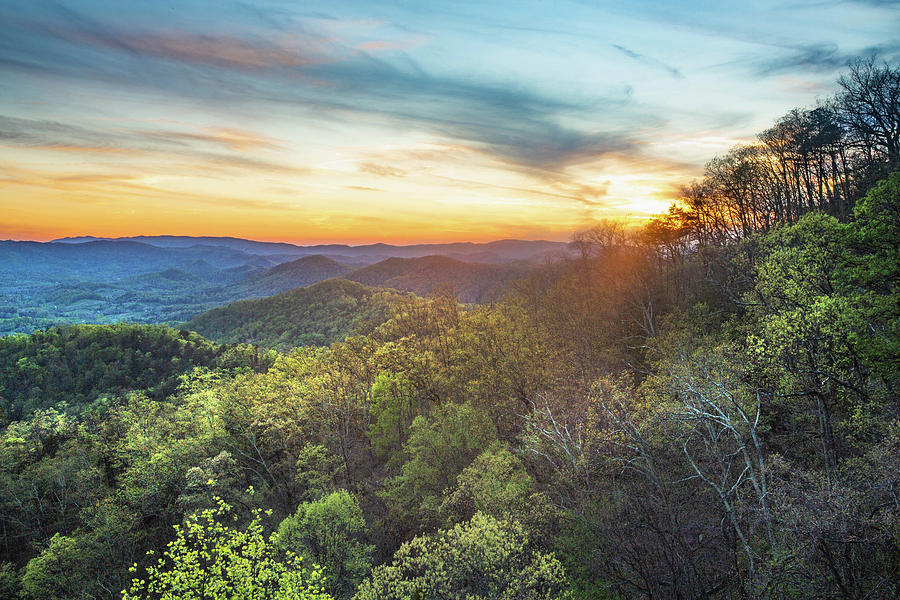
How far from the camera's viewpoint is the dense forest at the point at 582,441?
17266 millimetres

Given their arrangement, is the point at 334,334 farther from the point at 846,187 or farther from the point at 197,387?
the point at 846,187

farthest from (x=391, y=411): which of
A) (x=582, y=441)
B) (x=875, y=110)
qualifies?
(x=875, y=110)

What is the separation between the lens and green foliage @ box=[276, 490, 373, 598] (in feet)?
89.8

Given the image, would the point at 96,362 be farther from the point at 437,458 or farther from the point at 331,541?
the point at 437,458

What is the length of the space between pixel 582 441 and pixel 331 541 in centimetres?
1847

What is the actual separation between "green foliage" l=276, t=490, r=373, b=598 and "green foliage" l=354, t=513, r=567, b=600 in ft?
35.1

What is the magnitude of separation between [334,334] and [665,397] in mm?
154427

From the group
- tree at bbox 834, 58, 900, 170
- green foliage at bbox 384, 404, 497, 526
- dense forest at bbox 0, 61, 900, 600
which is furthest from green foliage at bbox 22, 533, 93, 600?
tree at bbox 834, 58, 900, 170

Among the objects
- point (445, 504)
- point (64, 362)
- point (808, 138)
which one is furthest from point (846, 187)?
point (64, 362)

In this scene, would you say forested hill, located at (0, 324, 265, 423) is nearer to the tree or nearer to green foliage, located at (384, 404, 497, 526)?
green foliage, located at (384, 404, 497, 526)

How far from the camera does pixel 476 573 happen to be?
1742 cm

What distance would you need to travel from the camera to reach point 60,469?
44.8 metres

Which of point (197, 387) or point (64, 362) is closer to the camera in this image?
point (197, 387)

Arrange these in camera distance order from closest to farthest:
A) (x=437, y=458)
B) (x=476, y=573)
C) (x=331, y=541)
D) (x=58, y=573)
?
(x=476, y=573) → (x=331, y=541) → (x=437, y=458) → (x=58, y=573)
